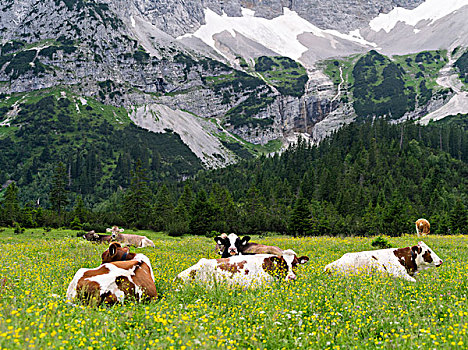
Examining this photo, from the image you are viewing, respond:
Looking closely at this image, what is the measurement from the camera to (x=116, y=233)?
33812 mm

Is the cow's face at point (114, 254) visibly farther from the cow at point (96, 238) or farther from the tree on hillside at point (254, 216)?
the tree on hillside at point (254, 216)

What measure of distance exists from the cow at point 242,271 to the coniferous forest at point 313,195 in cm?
3611

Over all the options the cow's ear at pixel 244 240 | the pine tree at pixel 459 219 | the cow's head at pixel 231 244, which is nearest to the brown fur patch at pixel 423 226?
the cow's ear at pixel 244 240

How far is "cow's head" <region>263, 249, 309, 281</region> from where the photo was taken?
39.5ft

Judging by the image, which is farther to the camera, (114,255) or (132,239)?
(132,239)

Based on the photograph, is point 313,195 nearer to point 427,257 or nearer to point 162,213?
point 162,213

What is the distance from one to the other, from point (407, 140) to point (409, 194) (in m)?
39.9

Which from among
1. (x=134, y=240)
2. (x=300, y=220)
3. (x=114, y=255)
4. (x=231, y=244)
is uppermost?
(x=114, y=255)

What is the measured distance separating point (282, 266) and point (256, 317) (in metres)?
5.04

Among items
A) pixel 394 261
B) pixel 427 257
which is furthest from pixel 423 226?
pixel 394 261

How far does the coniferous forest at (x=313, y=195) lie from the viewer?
2291 inches

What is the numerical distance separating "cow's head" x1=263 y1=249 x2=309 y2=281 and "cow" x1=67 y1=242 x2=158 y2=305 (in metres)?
4.19

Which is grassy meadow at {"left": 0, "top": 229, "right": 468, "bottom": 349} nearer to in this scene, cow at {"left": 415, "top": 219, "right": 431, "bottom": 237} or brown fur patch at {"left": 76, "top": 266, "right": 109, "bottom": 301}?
brown fur patch at {"left": 76, "top": 266, "right": 109, "bottom": 301}

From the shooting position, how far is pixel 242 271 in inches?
474
